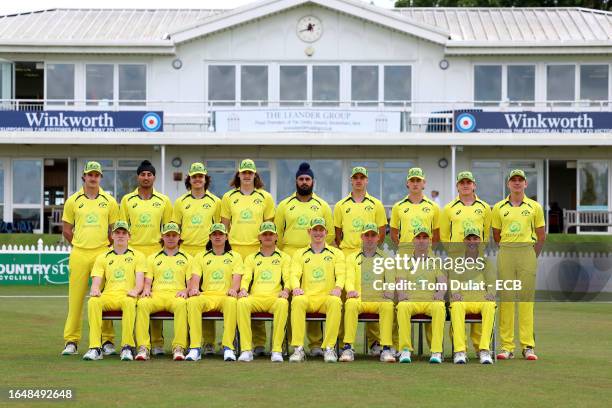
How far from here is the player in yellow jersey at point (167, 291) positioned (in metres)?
12.6

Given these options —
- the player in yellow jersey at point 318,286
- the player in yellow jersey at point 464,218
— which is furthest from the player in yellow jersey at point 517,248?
the player in yellow jersey at point 318,286

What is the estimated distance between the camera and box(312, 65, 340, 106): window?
1390 inches

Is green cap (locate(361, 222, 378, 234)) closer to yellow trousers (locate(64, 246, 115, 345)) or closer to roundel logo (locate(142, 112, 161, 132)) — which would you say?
yellow trousers (locate(64, 246, 115, 345))

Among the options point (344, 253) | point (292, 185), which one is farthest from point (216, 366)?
point (292, 185)

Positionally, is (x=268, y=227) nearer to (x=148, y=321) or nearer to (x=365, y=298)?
(x=365, y=298)

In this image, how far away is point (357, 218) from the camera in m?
13.5

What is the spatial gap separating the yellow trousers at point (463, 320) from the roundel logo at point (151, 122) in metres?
21.9

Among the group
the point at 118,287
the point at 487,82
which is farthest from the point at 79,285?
the point at 487,82

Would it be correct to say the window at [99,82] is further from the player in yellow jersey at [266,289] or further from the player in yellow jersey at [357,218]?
the player in yellow jersey at [266,289]

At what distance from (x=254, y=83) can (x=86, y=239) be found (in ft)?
73.7

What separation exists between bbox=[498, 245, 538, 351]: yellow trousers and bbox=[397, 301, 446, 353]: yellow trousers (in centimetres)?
99

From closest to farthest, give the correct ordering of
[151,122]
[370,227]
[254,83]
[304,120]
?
[370,227]
[151,122]
[304,120]
[254,83]

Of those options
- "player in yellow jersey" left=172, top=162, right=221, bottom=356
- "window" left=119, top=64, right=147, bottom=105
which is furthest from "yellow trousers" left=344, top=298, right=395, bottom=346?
"window" left=119, top=64, right=147, bottom=105

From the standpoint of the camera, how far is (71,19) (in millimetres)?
38438
